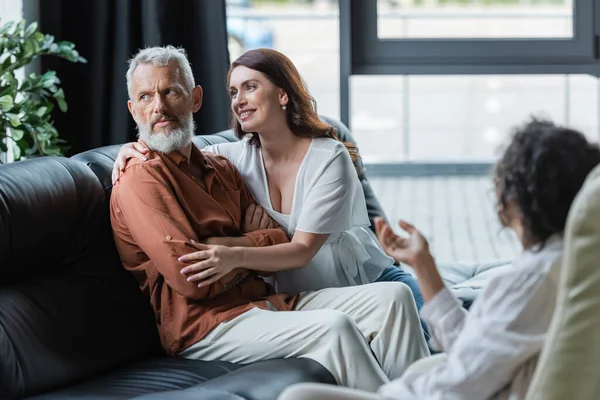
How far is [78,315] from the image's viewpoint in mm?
2547

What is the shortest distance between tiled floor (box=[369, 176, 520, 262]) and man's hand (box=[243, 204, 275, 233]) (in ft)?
7.85

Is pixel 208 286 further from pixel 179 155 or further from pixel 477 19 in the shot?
pixel 477 19

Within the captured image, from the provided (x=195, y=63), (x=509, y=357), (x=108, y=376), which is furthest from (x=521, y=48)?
(x=509, y=357)

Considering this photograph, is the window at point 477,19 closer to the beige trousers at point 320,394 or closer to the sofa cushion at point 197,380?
the sofa cushion at point 197,380

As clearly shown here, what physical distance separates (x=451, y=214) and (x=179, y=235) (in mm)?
3620

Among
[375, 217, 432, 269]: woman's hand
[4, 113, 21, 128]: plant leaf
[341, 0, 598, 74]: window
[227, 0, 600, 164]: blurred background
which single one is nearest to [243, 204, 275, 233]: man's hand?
[4, 113, 21, 128]: plant leaf

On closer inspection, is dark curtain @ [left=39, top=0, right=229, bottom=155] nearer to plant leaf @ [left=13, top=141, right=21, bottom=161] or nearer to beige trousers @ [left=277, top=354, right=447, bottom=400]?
plant leaf @ [left=13, top=141, right=21, bottom=161]

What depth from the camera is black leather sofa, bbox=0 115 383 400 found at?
234 centimetres

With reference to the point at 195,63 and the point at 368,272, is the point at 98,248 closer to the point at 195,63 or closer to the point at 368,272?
the point at 368,272

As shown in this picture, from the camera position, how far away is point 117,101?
12.9 feet

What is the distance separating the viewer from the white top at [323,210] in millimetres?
2756

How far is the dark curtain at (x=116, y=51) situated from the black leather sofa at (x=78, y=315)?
120 centimetres

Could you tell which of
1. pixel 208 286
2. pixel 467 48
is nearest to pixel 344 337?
pixel 208 286

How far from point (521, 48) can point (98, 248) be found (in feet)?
7.77
